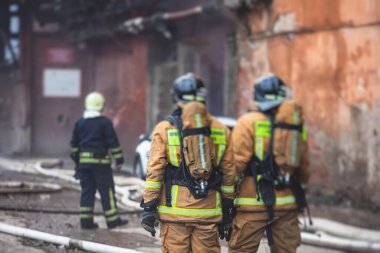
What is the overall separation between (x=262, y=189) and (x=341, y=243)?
2687 mm

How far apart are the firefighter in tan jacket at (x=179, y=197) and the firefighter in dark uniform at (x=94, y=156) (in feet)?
9.44

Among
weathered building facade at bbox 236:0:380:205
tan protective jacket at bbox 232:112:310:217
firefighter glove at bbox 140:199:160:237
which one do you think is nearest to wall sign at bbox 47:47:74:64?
weathered building facade at bbox 236:0:380:205

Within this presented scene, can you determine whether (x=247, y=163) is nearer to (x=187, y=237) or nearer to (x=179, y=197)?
(x=179, y=197)

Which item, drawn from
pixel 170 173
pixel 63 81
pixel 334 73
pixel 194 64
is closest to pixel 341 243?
pixel 170 173

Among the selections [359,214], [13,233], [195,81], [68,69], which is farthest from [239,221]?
[68,69]

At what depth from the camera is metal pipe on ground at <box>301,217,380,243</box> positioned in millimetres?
7914

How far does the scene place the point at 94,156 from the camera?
7.52 meters

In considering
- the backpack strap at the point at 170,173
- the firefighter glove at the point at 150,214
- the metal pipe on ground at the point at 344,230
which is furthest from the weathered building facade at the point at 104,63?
the firefighter glove at the point at 150,214

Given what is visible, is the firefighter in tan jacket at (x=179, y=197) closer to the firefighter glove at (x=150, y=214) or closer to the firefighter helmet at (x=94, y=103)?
the firefighter glove at (x=150, y=214)

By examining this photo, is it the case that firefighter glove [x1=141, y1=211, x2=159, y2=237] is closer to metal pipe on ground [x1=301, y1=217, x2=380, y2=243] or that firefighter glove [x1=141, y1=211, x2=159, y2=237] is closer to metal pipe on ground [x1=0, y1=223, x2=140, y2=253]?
metal pipe on ground [x1=0, y1=223, x2=140, y2=253]

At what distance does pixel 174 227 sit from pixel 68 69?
1404 centimetres

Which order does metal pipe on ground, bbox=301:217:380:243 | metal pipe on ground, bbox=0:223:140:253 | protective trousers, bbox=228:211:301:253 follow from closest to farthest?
protective trousers, bbox=228:211:301:253, metal pipe on ground, bbox=0:223:140:253, metal pipe on ground, bbox=301:217:380:243

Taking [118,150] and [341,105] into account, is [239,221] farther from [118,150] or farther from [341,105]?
[341,105]

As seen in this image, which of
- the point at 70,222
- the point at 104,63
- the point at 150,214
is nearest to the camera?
the point at 150,214
